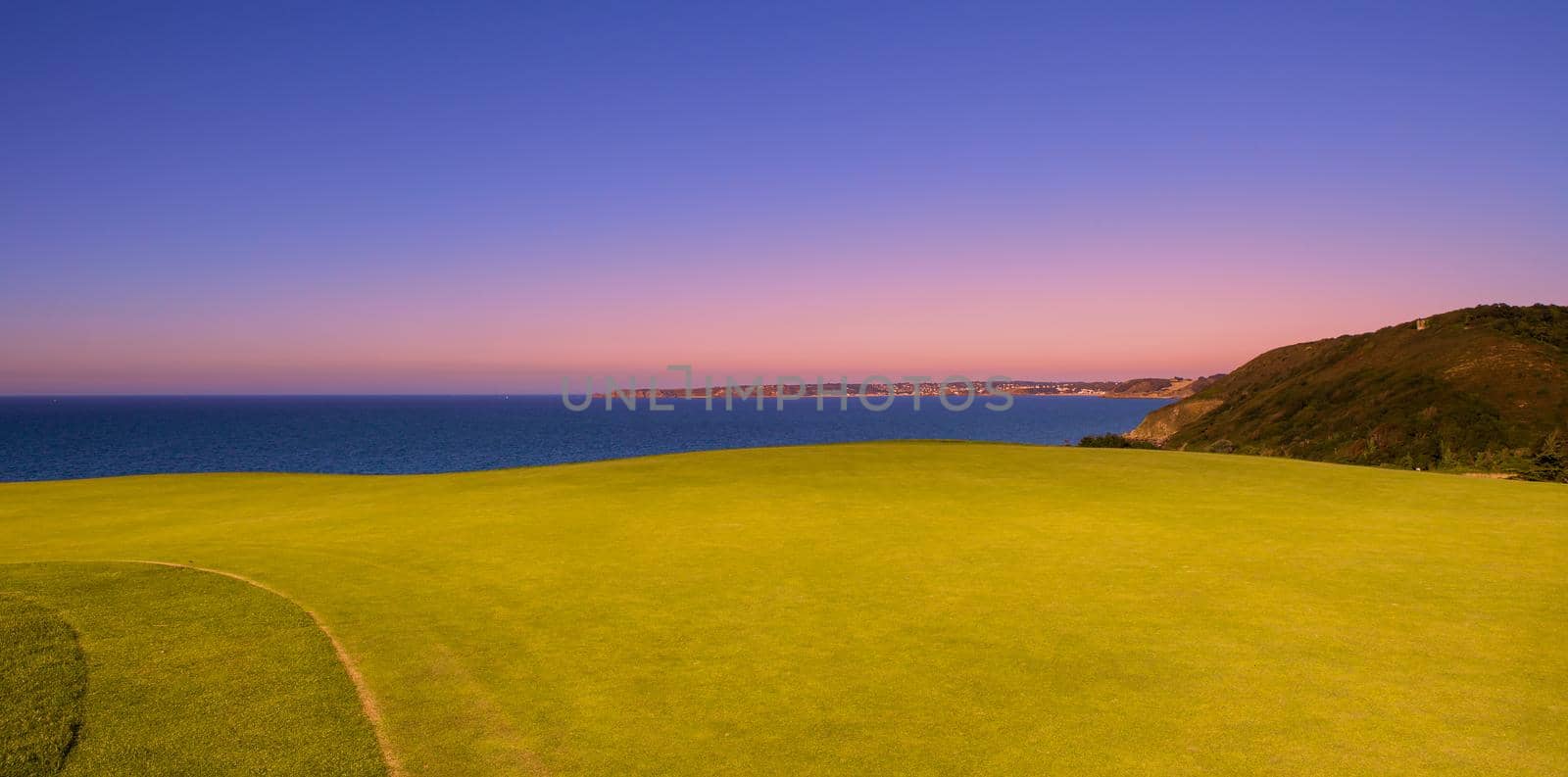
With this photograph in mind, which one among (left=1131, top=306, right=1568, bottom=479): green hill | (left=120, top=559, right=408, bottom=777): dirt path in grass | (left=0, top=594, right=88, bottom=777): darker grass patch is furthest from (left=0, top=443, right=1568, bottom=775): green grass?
(left=1131, top=306, right=1568, bottom=479): green hill

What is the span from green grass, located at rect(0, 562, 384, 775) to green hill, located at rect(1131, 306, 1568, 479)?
40.5 metres

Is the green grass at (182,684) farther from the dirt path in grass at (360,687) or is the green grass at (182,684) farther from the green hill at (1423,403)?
the green hill at (1423,403)

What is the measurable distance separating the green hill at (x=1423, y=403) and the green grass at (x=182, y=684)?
133 feet

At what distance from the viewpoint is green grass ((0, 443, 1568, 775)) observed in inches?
293

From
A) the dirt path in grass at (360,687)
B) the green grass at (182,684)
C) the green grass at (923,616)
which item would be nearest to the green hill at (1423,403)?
the green grass at (923,616)

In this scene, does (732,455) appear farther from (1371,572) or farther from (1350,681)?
(1350,681)

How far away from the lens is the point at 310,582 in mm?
12766

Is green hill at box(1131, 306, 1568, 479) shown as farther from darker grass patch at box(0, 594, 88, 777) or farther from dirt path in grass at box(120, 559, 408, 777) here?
darker grass patch at box(0, 594, 88, 777)

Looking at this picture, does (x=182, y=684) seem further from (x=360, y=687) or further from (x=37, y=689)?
(x=360, y=687)

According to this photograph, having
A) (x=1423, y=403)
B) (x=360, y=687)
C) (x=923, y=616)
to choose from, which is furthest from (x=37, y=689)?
(x=1423, y=403)

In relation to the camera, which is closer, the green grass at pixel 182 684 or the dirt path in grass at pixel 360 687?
the green grass at pixel 182 684

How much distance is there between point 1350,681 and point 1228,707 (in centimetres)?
163

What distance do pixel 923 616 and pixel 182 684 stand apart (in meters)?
8.36

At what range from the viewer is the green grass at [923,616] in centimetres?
743
